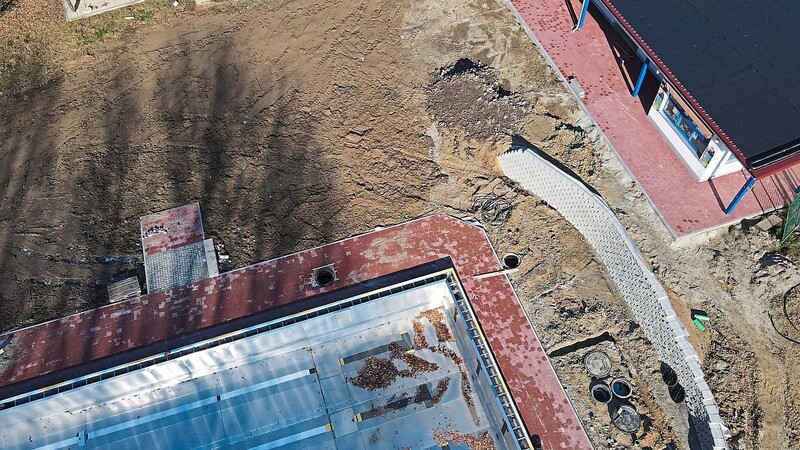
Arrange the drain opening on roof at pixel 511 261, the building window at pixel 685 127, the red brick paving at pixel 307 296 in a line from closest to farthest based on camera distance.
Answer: the red brick paving at pixel 307 296
the building window at pixel 685 127
the drain opening on roof at pixel 511 261

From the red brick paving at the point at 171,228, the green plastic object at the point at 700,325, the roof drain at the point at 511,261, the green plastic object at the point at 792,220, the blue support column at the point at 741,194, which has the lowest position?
the green plastic object at the point at 700,325

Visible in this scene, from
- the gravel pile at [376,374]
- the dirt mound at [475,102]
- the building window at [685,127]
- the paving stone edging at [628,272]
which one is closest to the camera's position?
the paving stone edging at [628,272]

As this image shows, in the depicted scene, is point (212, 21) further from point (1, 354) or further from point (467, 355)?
point (467, 355)

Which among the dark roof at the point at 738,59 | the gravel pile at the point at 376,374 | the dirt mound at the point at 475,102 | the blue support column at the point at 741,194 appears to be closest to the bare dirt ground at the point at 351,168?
the dirt mound at the point at 475,102

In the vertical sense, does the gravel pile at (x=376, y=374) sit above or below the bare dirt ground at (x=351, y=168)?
below

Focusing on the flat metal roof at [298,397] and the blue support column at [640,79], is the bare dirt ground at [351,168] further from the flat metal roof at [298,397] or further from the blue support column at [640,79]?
the flat metal roof at [298,397]

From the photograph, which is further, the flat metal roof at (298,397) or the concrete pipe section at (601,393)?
the flat metal roof at (298,397)

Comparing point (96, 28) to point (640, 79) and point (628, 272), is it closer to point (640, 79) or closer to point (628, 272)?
point (640, 79)

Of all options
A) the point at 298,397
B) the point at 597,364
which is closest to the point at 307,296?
the point at 298,397
